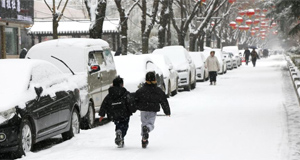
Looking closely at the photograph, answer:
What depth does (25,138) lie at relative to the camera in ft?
32.2

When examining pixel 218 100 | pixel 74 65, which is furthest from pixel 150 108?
pixel 218 100

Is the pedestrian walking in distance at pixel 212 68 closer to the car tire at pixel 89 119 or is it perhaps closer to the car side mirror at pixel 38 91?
the car tire at pixel 89 119

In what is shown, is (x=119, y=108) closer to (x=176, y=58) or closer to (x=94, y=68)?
(x=94, y=68)

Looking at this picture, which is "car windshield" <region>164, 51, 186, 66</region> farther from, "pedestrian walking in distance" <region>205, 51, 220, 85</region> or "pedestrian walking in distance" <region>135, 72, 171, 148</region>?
"pedestrian walking in distance" <region>135, 72, 171, 148</region>

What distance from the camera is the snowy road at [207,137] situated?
388 inches

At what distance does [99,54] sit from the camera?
1568 centimetres

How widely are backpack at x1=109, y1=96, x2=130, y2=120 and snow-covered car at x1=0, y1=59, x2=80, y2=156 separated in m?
1.04

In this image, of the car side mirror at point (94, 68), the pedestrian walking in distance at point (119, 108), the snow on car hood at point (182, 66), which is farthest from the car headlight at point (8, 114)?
the snow on car hood at point (182, 66)

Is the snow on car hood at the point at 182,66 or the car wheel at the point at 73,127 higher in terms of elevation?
the snow on car hood at the point at 182,66

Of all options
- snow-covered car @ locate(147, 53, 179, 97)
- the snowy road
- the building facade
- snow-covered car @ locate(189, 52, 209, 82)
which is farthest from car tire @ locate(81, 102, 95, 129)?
the building facade

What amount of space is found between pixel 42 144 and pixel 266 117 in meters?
5.75

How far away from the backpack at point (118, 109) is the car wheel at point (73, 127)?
5.03 feet

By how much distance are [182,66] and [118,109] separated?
622 inches

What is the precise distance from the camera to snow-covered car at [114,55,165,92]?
59.7 ft
